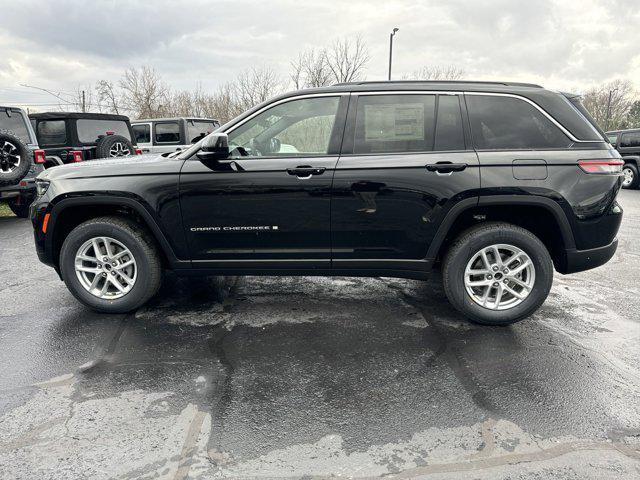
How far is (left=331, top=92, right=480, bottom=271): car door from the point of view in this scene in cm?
334

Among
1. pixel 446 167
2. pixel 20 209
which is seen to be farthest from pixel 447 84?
pixel 20 209

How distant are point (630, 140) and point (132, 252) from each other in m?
16.0

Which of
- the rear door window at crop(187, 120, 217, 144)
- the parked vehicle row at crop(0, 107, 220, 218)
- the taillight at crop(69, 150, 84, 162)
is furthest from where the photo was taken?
the rear door window at crop(187, 120, 217, 144)

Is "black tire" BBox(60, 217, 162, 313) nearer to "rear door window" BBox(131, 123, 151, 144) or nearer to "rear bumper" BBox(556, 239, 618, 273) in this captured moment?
"rear bumper" BBox(556, 239, 618, 273)

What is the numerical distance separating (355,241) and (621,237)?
5.73 m

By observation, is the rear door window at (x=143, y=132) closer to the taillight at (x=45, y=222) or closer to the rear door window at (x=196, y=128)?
the rear door window at (x=196, y=128)

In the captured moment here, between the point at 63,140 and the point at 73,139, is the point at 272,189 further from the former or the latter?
the point at 63,140

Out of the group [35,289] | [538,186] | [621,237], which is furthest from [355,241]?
[621,237]

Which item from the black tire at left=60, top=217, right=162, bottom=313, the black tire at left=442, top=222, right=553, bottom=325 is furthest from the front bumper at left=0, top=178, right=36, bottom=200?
the black tire at left=442, top=222, right=553, bottom=325

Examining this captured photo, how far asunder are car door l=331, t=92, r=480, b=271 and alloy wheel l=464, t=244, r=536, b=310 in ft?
1.43

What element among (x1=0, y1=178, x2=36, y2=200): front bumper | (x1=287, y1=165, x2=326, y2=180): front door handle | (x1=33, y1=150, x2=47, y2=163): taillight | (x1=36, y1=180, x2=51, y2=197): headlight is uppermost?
(x1=33, y1=150, x2=47, y2=163): taillight

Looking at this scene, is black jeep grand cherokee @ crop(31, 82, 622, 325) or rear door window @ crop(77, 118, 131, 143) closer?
black jeep grand cherokee @ crop(31, 82, 622, 325)

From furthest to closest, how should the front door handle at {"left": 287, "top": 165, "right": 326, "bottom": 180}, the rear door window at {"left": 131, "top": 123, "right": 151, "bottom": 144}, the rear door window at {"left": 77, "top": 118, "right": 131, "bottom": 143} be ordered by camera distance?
the rear door window at {"left": 131, "top": 123, "right": 151, "bottom": 144} < the rear door window at {"left": 77, "top": 118, "right": 131, "bottom": 143} < the front door handle at {"left": 287, "top": 165, "right": 326, "bottom": 180}

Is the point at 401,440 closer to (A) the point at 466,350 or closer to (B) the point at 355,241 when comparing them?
(A) the point at 466,350
